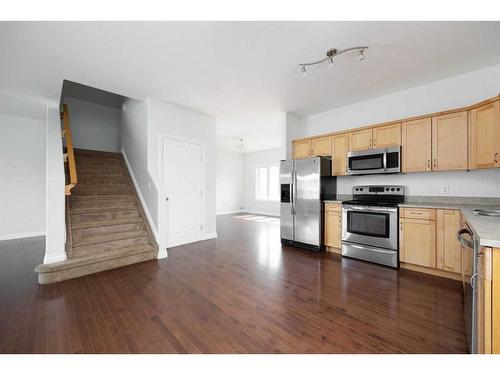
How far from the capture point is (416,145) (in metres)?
3.24

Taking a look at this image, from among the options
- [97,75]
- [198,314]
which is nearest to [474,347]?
[198,314]

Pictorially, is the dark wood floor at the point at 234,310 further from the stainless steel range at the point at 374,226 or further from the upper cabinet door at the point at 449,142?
the upper cabinet door at the point at 449,142

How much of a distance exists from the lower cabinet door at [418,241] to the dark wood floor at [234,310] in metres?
0.22

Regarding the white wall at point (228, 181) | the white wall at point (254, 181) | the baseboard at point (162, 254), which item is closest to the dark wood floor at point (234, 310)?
the baseboard at point (162, 254)

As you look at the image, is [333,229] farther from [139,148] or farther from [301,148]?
[139,148]

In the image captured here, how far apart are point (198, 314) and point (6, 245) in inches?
192

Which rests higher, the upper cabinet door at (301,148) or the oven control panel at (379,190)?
the upper cabinet door at (301,148)

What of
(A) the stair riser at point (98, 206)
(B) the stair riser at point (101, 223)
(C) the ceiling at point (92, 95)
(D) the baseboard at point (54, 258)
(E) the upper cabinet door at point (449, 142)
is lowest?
(D) the baseboard at point (54, 258)

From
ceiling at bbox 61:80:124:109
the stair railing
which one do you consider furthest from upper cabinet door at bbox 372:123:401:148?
ceiling at bbox 61:80:124:109

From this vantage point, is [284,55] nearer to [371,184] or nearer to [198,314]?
[371,184]

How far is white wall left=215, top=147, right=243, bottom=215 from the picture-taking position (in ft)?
30.9

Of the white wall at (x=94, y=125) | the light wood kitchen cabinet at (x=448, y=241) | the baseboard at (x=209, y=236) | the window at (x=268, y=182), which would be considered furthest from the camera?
the window at (x=268, y=182)

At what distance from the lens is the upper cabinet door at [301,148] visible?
14.7 feet

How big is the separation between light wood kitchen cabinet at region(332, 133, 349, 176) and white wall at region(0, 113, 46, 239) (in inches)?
261
